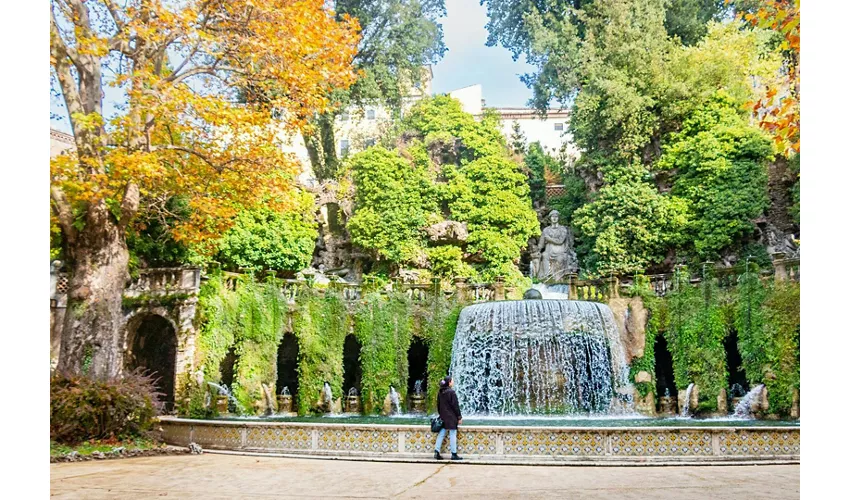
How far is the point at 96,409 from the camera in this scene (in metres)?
6.11

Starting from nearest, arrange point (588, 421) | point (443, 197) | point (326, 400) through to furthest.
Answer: point (588, 421) → point (326, 400) → point (443, 197)

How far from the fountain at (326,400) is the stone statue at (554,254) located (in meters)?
5.50

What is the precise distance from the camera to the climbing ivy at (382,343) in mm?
11531

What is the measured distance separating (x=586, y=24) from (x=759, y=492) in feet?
38.9

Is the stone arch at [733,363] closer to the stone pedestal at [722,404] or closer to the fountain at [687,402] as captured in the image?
the stone pedestal at [722,404]

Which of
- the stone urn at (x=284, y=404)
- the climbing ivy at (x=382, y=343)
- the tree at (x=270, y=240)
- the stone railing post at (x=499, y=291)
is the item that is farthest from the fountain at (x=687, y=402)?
the tree at (x=270, y=240)

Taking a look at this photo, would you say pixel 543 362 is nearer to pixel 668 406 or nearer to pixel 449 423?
pixel 668 406

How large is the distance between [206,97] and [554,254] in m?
9.24

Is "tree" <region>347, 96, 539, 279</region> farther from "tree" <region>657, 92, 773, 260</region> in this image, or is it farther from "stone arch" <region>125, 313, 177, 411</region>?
"stone arch" <region>125, 313, 177, 411</region>

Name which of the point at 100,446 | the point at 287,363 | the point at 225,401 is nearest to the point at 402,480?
the point at 100,446

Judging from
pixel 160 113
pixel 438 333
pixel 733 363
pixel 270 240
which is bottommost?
pixel 733 363

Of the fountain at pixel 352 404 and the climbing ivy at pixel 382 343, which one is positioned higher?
the climbing ivy at pixel 382 343

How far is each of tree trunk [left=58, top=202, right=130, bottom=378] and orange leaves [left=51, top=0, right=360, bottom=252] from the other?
405mm
